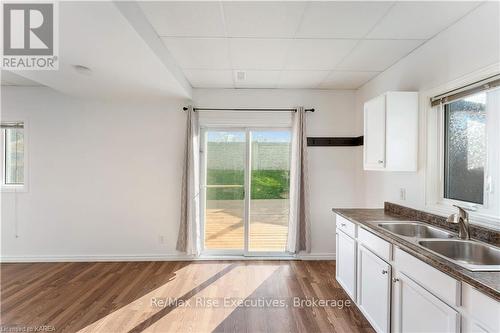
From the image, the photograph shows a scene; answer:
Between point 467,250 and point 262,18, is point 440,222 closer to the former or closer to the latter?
point 467,250

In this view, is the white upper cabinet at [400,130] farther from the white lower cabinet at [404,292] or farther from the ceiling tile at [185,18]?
the ceiling tile at [185,18]

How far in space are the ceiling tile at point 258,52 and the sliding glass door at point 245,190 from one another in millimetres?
1162

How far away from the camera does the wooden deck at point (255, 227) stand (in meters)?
4.05

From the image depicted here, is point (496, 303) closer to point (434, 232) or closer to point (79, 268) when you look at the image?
point (434, 232)

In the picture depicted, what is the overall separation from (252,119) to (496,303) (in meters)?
3.27

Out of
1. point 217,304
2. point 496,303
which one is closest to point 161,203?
point 217,304

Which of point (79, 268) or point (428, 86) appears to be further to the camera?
point (79, 268)

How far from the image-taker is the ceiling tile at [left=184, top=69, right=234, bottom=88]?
3.29 meters

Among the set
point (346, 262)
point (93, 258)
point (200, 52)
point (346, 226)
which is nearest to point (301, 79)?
point (200, 52)

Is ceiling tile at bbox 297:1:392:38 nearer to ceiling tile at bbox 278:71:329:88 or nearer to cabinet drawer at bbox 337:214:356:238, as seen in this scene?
ceiling tile at bbox 278:71:329:88

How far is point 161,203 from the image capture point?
3.93 meters

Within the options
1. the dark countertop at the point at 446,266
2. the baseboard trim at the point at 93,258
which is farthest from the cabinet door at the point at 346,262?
the baseboard trim at the point at 93,258

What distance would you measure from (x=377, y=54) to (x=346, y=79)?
80 cm

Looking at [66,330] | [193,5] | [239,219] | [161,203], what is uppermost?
[193,5]
